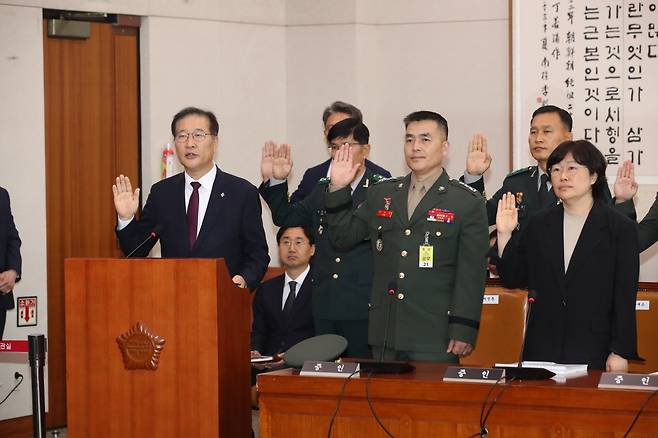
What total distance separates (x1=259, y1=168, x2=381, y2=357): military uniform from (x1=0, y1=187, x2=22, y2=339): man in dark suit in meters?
1.61

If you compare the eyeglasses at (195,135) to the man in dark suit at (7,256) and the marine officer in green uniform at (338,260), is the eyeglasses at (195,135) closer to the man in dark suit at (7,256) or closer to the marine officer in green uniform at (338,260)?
the marine officer in green uniform at (338,260)

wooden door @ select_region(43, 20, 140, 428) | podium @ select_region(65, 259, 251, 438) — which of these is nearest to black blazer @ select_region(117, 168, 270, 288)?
podium @ select_region(65, 259, 251, 438)

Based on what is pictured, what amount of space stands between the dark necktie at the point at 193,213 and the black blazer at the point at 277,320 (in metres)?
0.93

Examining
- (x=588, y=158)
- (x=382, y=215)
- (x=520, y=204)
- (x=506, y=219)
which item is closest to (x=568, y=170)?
(x=588, y=158)

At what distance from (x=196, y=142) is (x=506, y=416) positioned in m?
1.76

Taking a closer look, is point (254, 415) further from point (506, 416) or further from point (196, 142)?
point (506, 416)

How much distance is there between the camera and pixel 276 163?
14.8 feet

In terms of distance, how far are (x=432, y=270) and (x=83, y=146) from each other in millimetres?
2822

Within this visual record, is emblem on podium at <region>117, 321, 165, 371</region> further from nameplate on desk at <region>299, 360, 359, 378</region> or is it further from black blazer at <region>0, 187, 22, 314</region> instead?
black blazer at <region>0, 187, 22, 314</region>

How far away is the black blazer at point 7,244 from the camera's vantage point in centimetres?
550

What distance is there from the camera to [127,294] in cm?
356

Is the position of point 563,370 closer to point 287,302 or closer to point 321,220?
point 321,220

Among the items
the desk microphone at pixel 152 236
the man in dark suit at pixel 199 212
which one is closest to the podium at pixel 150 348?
the desk microphone at pixel 152 236

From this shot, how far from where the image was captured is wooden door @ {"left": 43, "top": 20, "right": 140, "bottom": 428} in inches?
236
